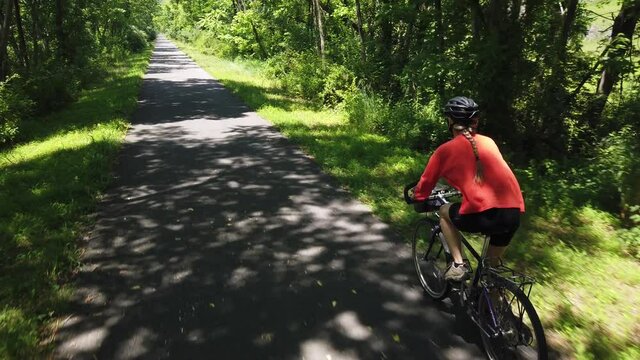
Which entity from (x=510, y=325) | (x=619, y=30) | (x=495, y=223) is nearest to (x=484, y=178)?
(x=495, y=223)

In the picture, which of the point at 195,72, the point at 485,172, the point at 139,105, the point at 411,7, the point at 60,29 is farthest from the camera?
the point at 195,72

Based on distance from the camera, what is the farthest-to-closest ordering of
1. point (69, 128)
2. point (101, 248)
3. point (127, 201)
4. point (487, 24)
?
point (69, 128), point (487, 24), point (127, 201), point (101, 248)

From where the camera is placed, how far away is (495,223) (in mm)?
3203

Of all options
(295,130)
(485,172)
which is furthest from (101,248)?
(295,130)

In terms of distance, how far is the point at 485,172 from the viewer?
3.22 meters

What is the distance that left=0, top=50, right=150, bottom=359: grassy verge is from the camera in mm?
3854

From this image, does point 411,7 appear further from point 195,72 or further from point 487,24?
point 195,72

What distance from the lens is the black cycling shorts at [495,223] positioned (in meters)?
3.18

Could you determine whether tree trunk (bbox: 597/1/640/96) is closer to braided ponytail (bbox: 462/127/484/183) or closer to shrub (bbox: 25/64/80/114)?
braided ponytail (bbox: 462/127/484/183)

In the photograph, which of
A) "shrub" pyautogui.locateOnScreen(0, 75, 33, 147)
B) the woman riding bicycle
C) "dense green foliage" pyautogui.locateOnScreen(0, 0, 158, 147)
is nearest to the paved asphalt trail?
the woman riding bicycle

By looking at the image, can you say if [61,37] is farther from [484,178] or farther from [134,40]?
[134,40]

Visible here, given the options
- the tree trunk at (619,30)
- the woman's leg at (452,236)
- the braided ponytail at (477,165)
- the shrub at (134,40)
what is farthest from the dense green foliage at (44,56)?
the tree trunk at (619,30)

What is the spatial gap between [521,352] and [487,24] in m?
7.09

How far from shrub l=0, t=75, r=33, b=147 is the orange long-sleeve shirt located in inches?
431
